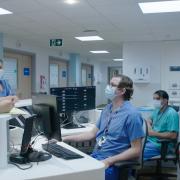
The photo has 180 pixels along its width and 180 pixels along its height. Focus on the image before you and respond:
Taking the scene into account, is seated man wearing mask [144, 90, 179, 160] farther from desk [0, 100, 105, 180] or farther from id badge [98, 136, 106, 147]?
desk [0, 100, 105, 180]

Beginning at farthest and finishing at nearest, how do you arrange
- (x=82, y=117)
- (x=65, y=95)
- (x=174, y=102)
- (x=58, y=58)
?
(x=58, y=58) < (x=174, y=102) < (x=82, y=117) < (x=65, y=95)

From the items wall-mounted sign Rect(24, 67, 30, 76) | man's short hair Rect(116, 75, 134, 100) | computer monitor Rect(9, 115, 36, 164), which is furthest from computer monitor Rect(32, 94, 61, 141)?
wall-mounted sign Rect(24, 67, 30, 76)

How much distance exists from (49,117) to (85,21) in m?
3.13

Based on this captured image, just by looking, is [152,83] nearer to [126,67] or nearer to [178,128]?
[126,67]

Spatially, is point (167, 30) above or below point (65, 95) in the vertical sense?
above

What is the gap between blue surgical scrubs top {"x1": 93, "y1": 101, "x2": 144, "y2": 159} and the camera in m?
2.27

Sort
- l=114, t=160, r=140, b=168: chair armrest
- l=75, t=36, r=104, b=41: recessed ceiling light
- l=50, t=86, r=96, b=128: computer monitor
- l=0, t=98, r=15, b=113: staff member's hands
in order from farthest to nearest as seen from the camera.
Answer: l=75, t=36, r=104, b=41: recessed ceiling light, l=50, t=86, r=96, b=128: computer monitor, l=114, t=160, r=140, b=168: chair armrest, l=0, t=98, r=15, b=113: staff member's hands

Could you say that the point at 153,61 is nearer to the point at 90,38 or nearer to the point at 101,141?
the point at 90,38

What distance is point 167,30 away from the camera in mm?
5688

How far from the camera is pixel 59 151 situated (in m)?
2.05

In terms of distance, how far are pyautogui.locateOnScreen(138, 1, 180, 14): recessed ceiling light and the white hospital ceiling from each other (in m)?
0.11

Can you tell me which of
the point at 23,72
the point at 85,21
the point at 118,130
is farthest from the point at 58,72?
the point at 118,130

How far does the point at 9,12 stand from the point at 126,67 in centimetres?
355

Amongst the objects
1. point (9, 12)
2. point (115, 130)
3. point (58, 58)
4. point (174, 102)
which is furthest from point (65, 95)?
point (58, 58)
